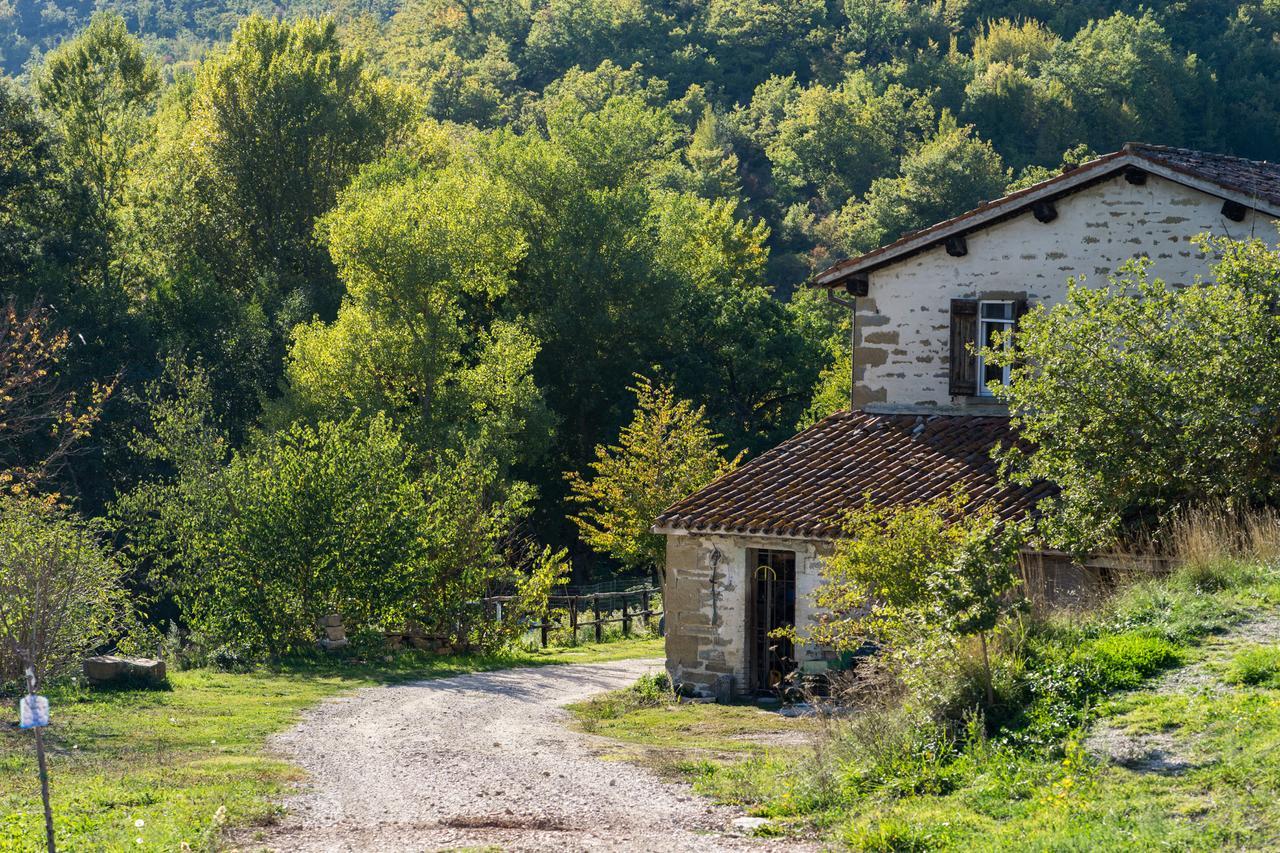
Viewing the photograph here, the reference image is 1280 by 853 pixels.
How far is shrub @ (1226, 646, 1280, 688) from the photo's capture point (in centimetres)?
1225

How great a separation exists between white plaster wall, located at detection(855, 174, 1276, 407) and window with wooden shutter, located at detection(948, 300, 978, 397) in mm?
143

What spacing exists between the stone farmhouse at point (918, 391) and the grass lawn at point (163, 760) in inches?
217

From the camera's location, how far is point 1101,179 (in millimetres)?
22078

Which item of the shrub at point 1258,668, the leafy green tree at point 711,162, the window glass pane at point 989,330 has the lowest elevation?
the shrub at point 1258,668

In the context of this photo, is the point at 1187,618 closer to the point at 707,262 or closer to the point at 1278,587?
the point at 1278,587

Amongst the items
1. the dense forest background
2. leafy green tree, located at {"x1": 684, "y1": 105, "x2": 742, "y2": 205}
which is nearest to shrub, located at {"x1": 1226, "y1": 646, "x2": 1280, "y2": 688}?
the dense forest background

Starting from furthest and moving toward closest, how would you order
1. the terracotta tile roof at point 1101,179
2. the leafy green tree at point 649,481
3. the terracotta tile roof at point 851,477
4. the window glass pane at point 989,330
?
the leafy green tree at point 649,481 → the window glass pane at point 989,330 → the terracotta tile roof at point 1101,179 → the terracotta tile roof at point 851,477

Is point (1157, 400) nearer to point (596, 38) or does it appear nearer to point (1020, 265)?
point (1020, 265)

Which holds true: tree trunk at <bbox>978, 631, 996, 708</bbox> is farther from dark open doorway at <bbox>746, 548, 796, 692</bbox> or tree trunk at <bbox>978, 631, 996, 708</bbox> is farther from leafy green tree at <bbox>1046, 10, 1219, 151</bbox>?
leafy green tree at <bbox>1046, 10, 1219, 151</bbox>

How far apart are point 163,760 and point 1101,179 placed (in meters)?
15.0

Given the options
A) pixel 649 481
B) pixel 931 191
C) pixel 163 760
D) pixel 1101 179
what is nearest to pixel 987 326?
pixel 1101 179

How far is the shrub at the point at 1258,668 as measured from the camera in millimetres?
12250

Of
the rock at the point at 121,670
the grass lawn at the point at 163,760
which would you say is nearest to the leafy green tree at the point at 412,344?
the grass lawn at the point at 163,760

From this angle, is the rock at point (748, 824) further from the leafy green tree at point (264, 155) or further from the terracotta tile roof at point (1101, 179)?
the leafy green tree at point (264, 155)
